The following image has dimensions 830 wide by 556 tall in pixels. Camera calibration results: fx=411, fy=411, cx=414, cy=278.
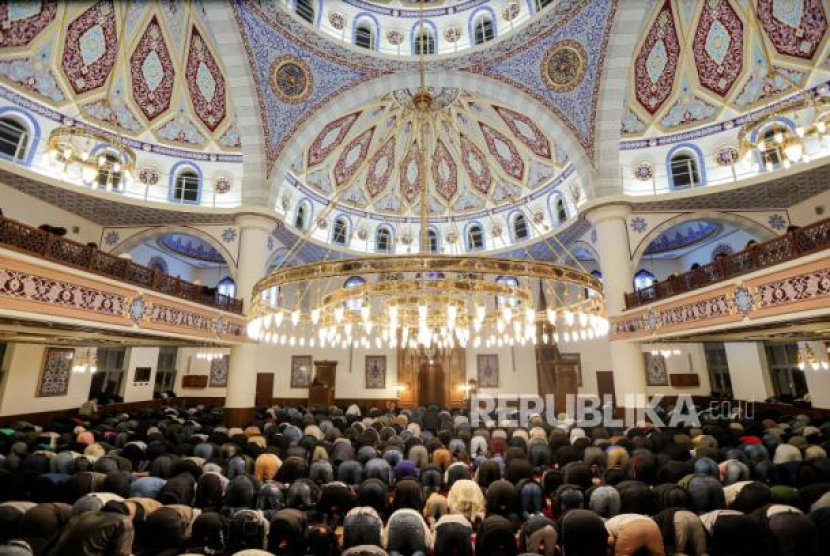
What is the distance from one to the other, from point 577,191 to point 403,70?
680 cm

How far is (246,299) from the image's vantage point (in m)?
11.7

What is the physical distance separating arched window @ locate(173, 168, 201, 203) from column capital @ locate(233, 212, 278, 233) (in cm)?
161

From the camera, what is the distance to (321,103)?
12617 mm

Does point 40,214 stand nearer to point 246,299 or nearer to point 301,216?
point 246,299

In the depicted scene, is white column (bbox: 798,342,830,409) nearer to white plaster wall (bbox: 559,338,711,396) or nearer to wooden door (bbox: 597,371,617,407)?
white plaster wall (bbox: 559,338,711,396)

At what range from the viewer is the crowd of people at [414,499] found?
3846 millimetres

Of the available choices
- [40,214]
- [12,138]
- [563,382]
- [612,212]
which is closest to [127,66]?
[12,138]

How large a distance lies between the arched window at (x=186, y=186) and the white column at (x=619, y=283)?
11.8 meters

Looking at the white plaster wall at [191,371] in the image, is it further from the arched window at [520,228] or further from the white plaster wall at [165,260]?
the arched window at [520,228]

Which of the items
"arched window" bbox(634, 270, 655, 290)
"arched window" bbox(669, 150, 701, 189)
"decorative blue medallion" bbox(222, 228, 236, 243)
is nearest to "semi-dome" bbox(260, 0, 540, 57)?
"arched window" bbox(669, 150, 701, 189)

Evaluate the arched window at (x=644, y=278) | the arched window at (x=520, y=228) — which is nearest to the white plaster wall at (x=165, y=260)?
the arched window at (x=520, y=228)

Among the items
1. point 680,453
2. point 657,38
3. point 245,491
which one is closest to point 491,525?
point 245,491

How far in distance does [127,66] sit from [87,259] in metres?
7.37

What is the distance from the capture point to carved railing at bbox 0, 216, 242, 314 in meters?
5.56
